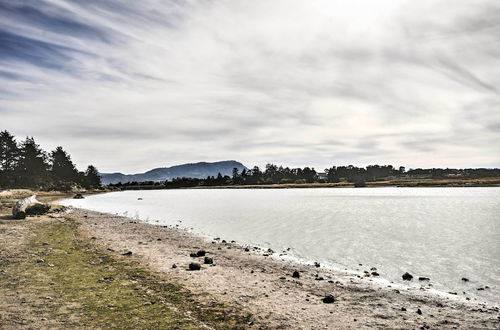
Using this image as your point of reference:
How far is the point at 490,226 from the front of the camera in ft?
136

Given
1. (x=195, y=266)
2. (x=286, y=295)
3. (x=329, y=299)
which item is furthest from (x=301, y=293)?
(x=195, y=266)

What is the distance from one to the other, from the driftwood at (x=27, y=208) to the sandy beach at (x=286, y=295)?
15185mm

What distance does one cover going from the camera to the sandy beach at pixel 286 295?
1256cm

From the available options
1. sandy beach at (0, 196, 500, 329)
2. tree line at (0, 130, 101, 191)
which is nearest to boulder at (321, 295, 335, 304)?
sandy beach at (0, 196, 500, 329)

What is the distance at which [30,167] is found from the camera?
432ft

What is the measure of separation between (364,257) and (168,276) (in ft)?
50.4

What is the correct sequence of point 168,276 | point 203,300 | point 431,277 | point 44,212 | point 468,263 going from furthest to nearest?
point 44,212
point 468,263
point 431,277
point 168,276
point 203,300

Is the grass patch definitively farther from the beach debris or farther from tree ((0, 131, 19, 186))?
tree ((0, 131, 19, 186))

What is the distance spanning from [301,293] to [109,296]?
8.82m

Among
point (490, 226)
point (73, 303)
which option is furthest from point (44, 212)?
point (490, 226)

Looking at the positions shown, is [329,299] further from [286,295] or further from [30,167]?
[30,167]

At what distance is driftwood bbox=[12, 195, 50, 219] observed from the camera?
4026 centimetres

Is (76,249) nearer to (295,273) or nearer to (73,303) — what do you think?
(73,303)

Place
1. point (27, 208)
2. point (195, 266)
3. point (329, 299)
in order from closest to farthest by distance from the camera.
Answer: point (329, 299) < point (195, 266) < point (27, 208)
